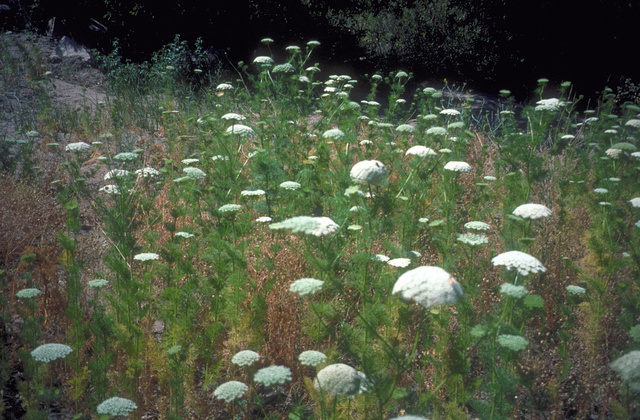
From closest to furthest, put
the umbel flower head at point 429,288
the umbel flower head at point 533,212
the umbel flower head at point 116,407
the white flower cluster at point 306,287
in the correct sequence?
the umbel flower head at point 429,288
the umbel flower head at point 116,407
the white flower cluster at point 306,287
the umbel flower head at point 533,212

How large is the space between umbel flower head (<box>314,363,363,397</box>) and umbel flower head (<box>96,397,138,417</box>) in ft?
2.34

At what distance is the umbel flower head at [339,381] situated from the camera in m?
1.70

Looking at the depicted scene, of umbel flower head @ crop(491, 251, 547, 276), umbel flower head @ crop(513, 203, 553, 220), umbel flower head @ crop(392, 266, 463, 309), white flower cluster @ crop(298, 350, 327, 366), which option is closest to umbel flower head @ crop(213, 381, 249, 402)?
white flower cluster @ crop(298, 350, 327, 366)

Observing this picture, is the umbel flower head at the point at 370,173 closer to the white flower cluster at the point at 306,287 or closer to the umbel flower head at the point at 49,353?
the white flower cluster at the point at 306,287

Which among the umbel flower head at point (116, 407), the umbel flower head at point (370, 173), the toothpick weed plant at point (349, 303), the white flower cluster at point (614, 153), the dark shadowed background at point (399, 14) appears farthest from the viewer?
the dark shadowed background at point (399, 14)

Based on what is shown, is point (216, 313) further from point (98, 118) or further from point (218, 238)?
point (98, 118)

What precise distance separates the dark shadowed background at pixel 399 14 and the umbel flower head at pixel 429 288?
11.3m

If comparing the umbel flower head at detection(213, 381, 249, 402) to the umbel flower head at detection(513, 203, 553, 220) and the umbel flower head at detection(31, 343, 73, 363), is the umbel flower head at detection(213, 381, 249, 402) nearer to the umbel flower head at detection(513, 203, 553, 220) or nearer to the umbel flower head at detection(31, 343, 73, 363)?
the umbel flower head at detection(31, 343, 73, 363)

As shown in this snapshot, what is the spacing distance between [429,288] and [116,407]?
1.19 metres

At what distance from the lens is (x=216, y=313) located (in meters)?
2.50

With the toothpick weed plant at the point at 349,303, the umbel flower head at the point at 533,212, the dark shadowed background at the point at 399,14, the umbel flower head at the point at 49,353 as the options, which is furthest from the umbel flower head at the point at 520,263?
the dark shadowed background at the point at 399,14

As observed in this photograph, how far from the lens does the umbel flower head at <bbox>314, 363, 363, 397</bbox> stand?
170 centimetres

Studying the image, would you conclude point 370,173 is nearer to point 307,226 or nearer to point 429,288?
point 307,226

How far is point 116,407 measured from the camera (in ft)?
6.10
